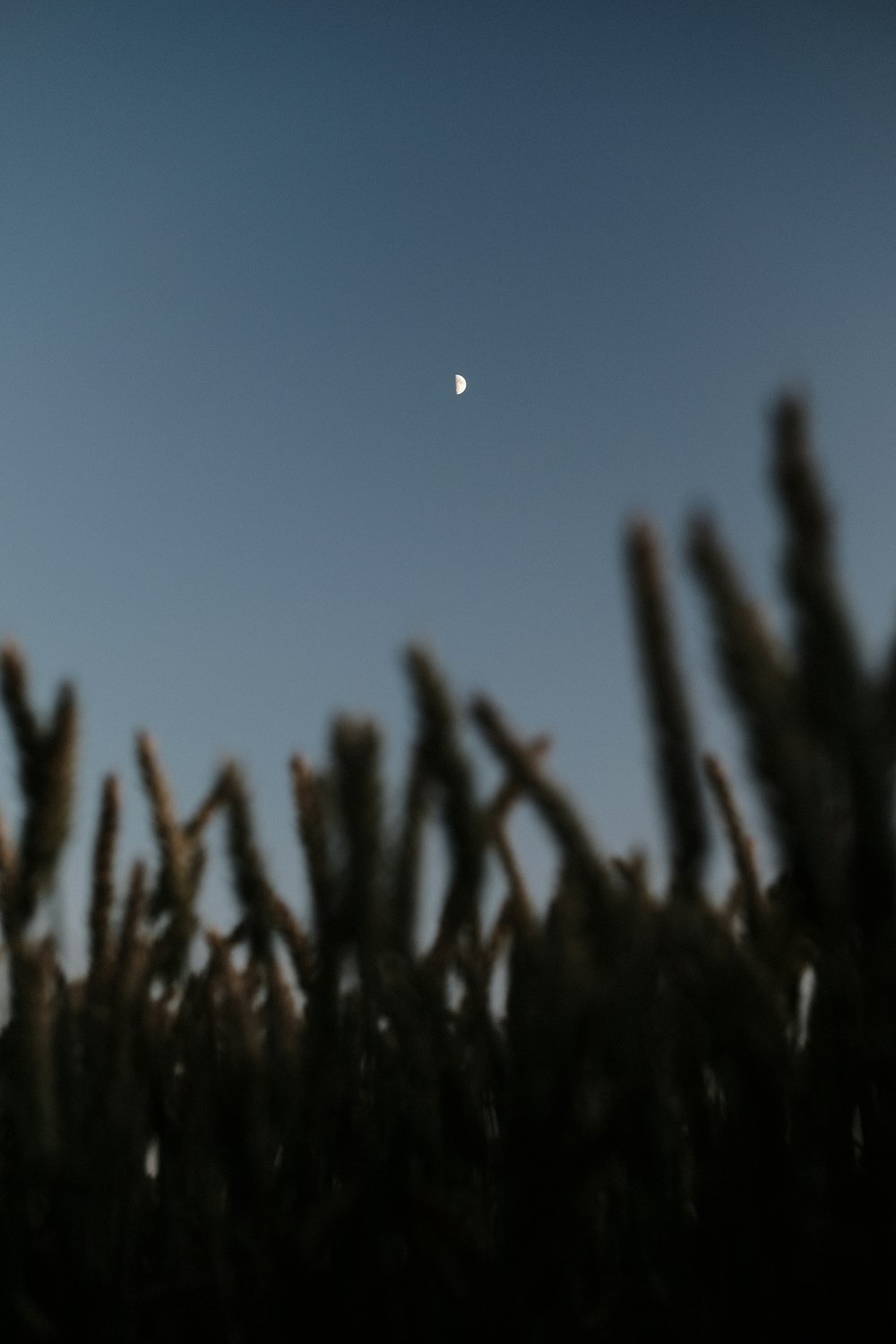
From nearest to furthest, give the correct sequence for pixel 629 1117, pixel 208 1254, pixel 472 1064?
pixel 629 1117, pixel 208 1254, pixel 472 1064

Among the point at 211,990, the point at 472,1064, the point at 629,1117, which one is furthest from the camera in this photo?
the point at 211,990

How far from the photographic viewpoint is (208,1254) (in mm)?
740

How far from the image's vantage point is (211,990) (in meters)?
0.98

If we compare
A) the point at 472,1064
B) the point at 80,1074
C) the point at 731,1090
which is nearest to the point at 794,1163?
the point at 731,1090

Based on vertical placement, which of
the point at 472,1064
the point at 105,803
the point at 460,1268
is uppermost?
the point at 105,803

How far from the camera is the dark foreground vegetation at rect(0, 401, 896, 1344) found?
0.56m

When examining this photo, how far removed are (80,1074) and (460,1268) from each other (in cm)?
32

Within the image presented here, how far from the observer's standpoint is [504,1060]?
82cm

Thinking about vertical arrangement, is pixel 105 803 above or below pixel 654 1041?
above

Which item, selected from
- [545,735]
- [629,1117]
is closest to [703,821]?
[629,1117]

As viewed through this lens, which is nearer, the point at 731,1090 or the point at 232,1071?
the point at 731,1090

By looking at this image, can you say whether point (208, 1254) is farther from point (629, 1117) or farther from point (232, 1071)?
point (629, 1117)

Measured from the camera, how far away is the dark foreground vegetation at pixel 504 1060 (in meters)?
Result: 0.56

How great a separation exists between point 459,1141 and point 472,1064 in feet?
0.21
